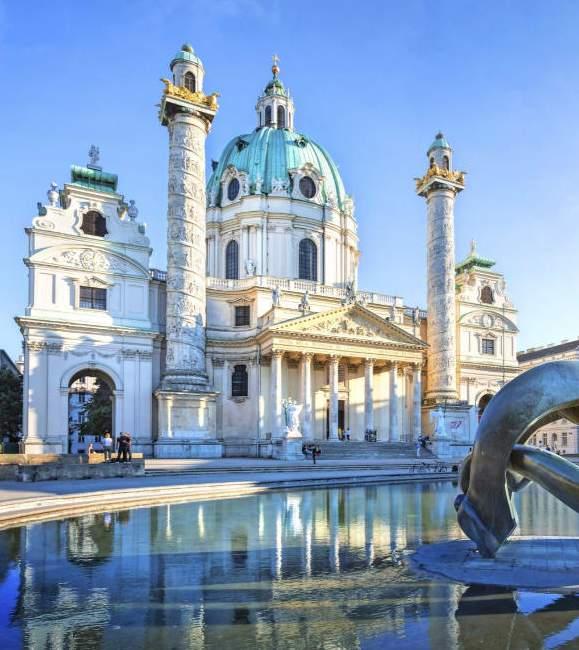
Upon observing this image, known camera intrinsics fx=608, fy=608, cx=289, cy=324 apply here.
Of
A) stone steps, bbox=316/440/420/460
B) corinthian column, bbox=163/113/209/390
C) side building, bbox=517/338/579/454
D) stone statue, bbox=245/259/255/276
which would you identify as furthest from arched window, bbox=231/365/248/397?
side building, bbox=517/338/579/454

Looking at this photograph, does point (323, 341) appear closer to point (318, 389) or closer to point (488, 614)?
point (318, 389)

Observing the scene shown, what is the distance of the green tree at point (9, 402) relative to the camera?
153ft

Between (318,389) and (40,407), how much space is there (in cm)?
1950

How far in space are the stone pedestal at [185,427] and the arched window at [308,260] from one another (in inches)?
736

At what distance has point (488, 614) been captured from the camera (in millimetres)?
5777

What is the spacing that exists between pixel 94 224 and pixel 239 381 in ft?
48.2

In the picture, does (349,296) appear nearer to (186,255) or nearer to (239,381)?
(239,381)

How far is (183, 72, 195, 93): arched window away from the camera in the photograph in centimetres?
3828

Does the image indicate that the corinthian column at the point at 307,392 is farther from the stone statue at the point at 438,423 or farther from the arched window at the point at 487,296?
the arched window at the point at 487,296

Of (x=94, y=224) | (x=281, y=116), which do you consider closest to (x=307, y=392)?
(x=94, y=224)

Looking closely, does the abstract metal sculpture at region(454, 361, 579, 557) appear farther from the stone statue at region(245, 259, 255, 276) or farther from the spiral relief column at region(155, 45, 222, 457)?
the stone statue at region(245, 259, 255, 276)

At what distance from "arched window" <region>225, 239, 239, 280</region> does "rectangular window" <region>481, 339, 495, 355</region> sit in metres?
22.7

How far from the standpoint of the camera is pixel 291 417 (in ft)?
114

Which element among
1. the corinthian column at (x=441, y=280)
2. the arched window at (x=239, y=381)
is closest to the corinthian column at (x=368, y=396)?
the corinthian column at (x=441, y=280)
